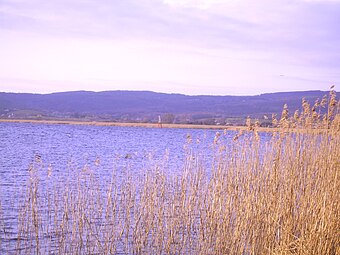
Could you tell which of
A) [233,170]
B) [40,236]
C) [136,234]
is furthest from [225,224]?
[40,236]

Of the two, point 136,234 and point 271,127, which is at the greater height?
point 271,127

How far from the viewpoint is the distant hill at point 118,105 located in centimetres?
10275

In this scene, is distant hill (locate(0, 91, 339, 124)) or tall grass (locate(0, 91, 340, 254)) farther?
distant hill (locate(0, 91, 339, 124))

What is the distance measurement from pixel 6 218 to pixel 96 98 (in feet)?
419

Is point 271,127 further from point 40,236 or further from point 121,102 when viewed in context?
point 121,102

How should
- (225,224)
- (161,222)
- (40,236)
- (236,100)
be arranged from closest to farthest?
(225,224) < (161,222) < (40,236) < (236,100)

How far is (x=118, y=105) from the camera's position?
135125mm

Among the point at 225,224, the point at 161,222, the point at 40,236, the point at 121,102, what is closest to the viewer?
the point at 225,224

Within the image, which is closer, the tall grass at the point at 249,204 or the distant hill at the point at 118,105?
the tall grass at the point at 249,204

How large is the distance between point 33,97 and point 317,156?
121624mm

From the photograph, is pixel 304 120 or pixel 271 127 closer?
pixel 304 120

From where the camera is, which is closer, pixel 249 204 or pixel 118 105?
pixel 249 204

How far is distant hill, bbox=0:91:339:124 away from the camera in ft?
337

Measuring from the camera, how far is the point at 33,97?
125500mm
